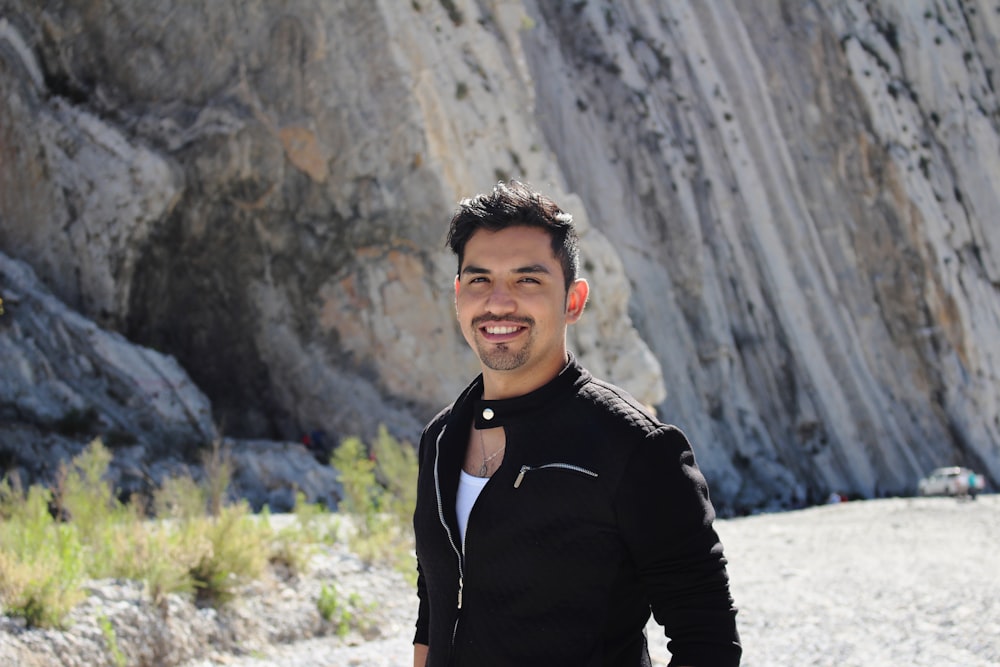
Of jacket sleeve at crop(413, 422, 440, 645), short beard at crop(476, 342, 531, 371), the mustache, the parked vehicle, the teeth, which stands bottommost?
the parked vehicle

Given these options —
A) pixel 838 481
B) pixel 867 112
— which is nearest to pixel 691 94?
pixel 867 112

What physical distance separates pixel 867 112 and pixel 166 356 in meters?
22.7

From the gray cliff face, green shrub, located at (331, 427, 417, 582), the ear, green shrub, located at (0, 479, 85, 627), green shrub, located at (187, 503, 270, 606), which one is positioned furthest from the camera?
the gray cliff face

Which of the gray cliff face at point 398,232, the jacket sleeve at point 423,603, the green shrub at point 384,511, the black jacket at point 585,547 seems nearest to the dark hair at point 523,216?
the black jacket at point 585,547

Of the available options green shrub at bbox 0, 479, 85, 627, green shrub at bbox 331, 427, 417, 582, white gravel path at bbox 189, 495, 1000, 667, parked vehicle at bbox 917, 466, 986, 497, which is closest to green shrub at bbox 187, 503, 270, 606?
white gravel path at bbox 189, 495, 1000, 667

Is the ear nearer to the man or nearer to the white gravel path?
the man

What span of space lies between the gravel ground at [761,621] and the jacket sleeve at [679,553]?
4.52 metres

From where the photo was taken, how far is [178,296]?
645 inches

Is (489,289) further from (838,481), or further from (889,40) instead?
(889,40)

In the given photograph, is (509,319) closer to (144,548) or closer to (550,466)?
(550,466)

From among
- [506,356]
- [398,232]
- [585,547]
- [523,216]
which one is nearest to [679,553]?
[585,547]

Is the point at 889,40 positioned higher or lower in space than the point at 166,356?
higher

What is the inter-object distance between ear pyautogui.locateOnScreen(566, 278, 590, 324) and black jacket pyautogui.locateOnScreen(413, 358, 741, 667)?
0.18 meters

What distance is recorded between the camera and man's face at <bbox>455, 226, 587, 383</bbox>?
2172 mm
